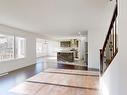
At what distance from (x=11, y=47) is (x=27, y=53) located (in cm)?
147

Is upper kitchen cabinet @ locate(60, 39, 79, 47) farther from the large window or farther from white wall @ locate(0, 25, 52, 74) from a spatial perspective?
the large window

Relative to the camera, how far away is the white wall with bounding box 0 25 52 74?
19.6 ft

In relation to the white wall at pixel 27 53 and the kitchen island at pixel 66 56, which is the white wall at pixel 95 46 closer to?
the kitchen island at pixel 66 56

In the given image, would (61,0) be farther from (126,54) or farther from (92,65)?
(92,65)

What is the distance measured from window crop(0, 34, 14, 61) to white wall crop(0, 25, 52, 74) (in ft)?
1.05

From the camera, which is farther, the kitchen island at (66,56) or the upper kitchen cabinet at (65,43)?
the upper kitchen cabinet at (65,43)

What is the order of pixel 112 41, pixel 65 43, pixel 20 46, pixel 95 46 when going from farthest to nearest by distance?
pixel 65 43, pixel 20 46, pixel 95 46, pixel 112 41

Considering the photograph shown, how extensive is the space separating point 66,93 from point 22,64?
16.4 ft

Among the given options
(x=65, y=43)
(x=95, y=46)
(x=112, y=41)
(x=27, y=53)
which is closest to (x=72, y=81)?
(x=112, y=41)

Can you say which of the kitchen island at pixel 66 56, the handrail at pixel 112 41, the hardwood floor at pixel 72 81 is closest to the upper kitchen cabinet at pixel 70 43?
the kitchen island at pixel 66 56

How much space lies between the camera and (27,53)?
27.4 ft

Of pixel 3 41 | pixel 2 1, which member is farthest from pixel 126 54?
pixel 3 41

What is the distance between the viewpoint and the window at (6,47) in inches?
248

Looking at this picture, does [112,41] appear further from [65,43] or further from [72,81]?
[65,43]
